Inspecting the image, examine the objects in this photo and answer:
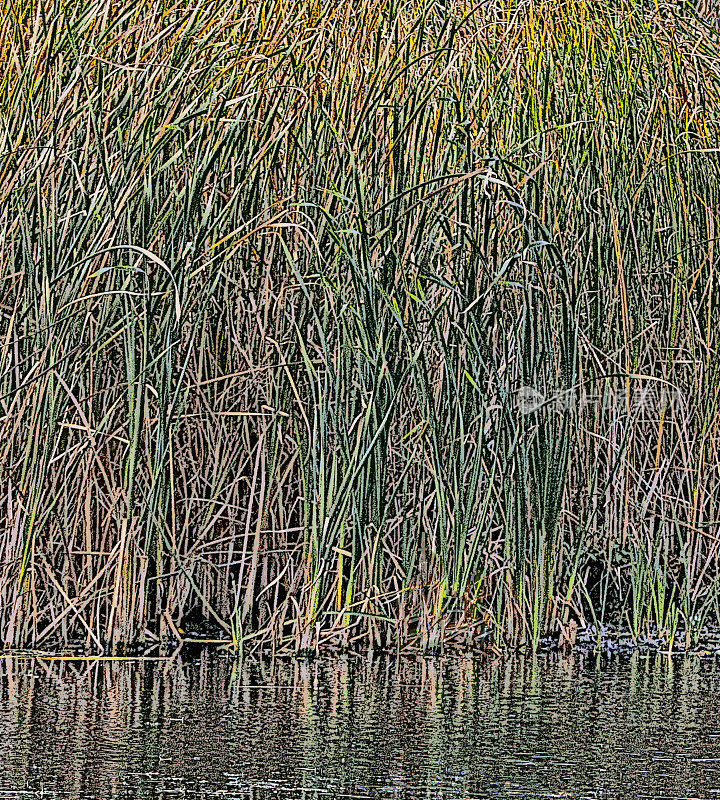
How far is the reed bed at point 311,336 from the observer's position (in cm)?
446

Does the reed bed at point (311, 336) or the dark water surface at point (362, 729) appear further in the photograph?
the reed bed at point (311, 336)

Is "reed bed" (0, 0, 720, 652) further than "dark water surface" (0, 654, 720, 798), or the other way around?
"reed bed" (0, 0, 720, 652)

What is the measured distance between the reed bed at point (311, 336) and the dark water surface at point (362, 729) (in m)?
0.24

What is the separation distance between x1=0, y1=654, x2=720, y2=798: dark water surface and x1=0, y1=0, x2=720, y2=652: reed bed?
9.6 inches

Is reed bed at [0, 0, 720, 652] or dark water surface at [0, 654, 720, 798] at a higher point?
reed bed at [0, 0, 720, 652]

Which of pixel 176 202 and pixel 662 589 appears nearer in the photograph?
pixel 176 202

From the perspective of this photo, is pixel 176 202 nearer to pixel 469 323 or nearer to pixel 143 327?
pixel 143 327

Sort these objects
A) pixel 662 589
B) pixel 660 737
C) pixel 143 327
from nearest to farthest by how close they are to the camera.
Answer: pixel 660 737
pixel 143 327
pixel 662 589

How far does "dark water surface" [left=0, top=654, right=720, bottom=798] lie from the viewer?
3244 mm

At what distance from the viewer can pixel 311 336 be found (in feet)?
15.1

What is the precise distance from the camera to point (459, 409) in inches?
178

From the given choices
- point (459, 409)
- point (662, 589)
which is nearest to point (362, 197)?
point (459, 409)

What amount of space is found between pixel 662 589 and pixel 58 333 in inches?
73.0

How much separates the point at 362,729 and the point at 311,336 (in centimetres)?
129
